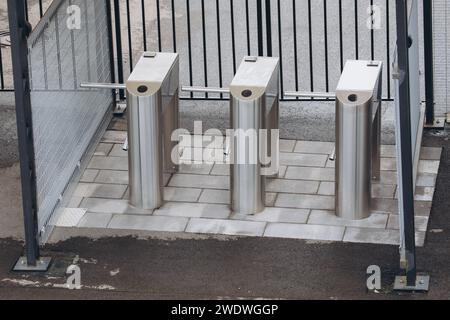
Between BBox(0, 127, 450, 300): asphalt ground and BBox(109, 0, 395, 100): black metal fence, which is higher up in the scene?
BBox(109, 0, 395, 100): black metal fence

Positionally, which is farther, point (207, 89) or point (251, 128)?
point (207, 89)

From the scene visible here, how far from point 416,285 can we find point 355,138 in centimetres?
120

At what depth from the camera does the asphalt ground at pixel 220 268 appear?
30.8ft

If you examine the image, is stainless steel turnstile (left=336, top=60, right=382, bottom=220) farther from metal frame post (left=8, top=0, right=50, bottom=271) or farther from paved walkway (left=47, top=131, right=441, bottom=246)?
metal frame post (left=8, top=0, right=50, bottom=271)

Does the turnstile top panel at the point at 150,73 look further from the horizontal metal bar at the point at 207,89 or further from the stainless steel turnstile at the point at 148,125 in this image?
the horizontal metal bar at the point at 207,89

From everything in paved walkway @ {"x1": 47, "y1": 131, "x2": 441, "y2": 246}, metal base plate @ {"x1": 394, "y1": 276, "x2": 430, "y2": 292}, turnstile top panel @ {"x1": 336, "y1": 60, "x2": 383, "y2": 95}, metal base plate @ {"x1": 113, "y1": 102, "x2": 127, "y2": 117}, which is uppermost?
turnstile top panel @ {"x1": 336, "y1": 60, "x2": 383, "y2": 95}

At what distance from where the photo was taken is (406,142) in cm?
912

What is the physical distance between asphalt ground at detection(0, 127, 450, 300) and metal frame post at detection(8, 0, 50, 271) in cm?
13

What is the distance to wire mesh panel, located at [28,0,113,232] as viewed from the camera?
1005 centimetres

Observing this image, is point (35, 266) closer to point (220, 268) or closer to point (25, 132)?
point (25, 132)

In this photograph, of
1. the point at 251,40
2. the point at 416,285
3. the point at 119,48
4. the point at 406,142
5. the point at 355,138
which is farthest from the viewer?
the point at 251,40

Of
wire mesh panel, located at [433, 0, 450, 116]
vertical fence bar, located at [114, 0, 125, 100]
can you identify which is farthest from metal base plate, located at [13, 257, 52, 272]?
wire mesh panel, located at [433, 0, 450, 116]

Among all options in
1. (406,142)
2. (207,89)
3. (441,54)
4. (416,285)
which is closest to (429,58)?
(441,54)
